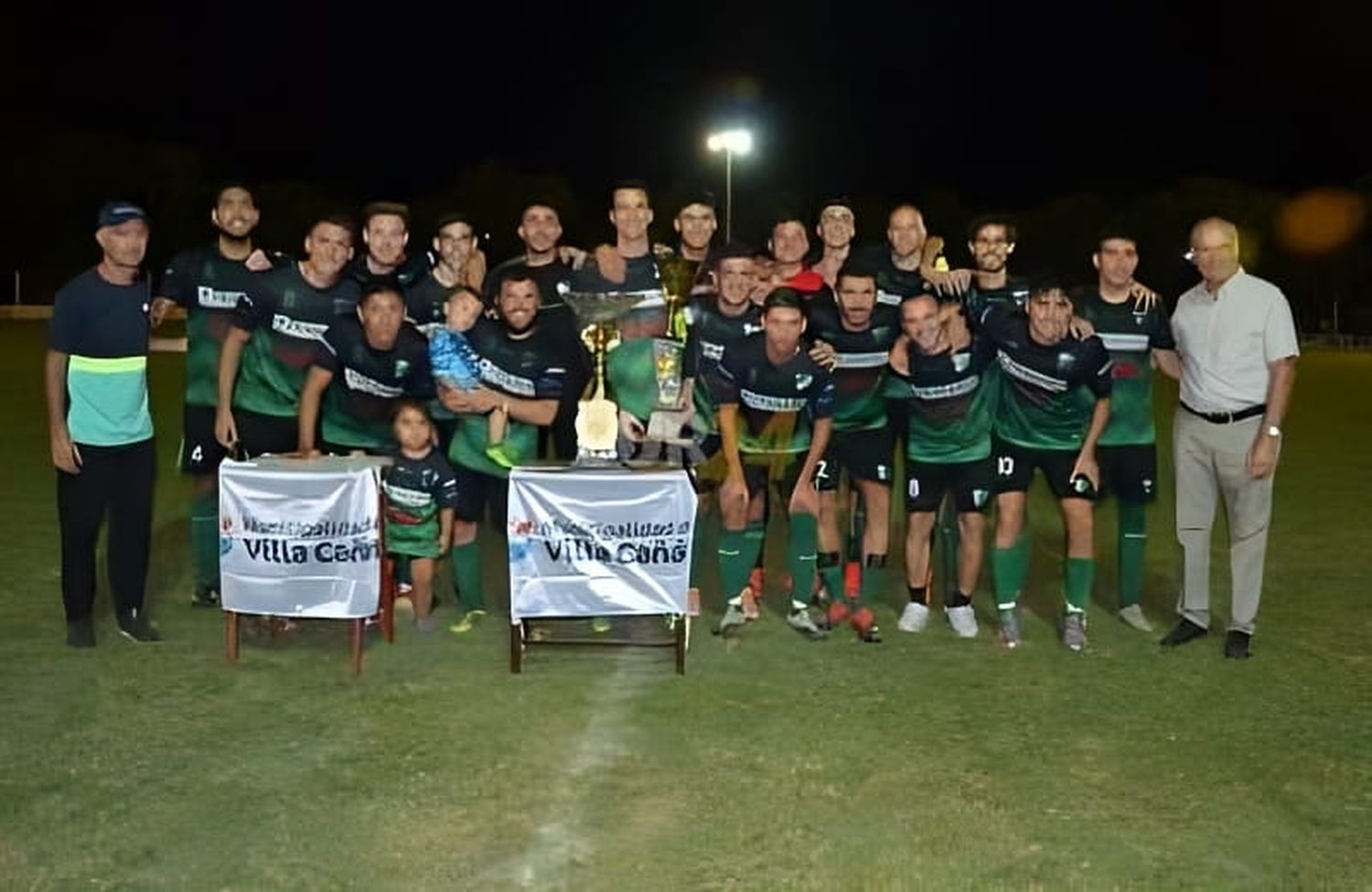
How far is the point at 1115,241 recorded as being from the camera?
21.4 feet

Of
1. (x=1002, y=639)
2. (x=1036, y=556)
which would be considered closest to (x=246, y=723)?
(x=1002, y=639)

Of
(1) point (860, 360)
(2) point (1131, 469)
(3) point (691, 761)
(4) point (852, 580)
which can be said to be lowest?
(3) point (691, 761)

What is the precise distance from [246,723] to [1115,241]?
417 cm

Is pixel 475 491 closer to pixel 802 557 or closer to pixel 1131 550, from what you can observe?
pixel 802 557

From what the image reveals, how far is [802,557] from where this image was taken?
6.61 metres

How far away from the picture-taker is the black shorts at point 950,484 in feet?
21.6

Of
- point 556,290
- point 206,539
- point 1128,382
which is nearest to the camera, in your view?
point 1128,382

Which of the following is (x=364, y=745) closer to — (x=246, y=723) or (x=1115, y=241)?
(x=246, y=723)

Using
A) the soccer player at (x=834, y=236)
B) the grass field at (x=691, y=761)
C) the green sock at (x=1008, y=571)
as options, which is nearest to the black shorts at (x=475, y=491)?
the grass field at (x=691, y=761)

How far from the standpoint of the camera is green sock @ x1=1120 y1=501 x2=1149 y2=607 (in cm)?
686

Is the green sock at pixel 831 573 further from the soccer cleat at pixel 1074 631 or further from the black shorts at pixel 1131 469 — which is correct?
the black shorts at pixel 1131 469

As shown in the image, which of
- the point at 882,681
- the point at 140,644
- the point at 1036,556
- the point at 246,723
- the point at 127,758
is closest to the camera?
the point at 127,758

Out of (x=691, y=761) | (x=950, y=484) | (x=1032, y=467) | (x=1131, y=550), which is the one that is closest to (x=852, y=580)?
(x=950, y=484)

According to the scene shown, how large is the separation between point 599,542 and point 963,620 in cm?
183
